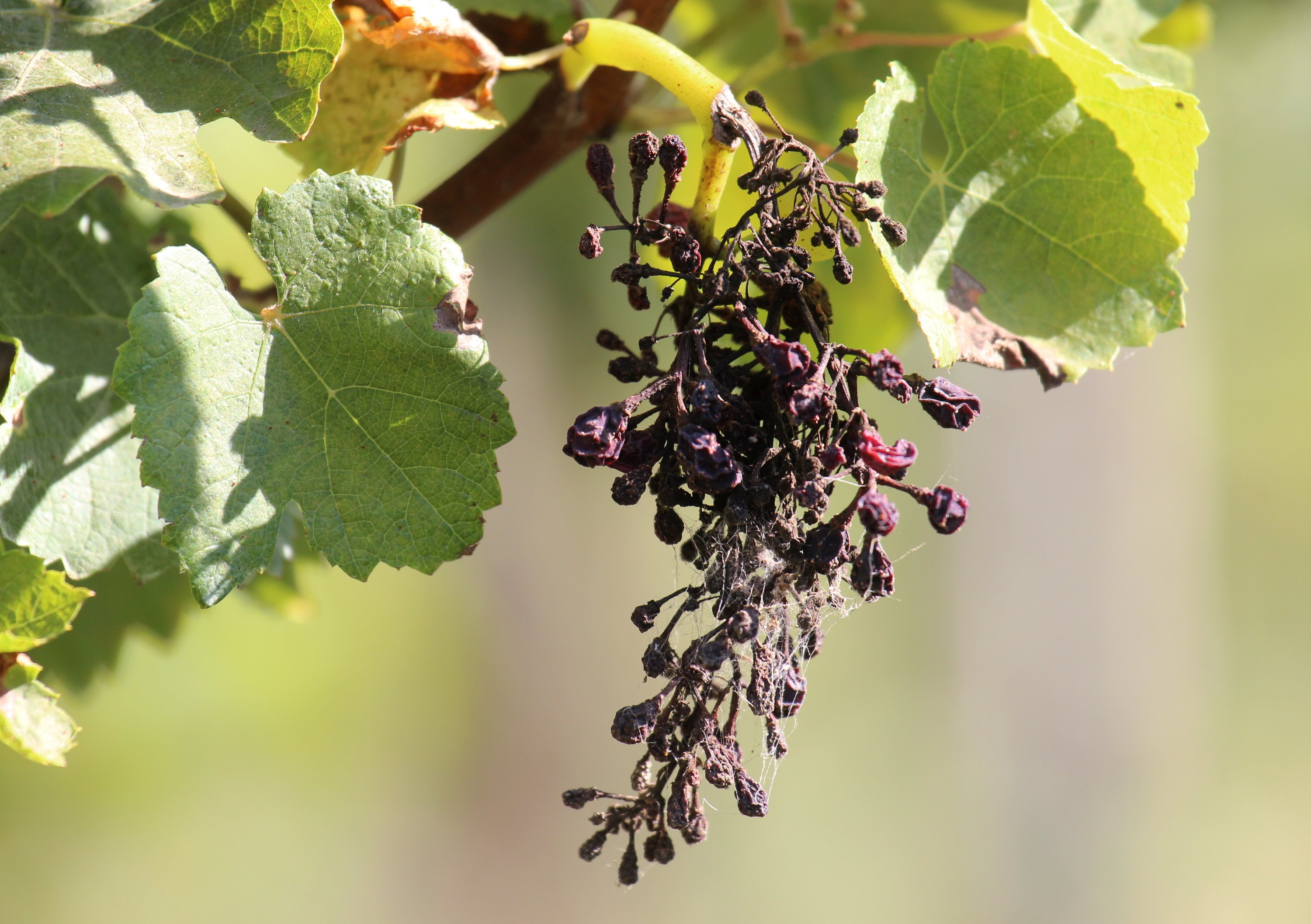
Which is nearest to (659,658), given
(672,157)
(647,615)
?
(647,615)

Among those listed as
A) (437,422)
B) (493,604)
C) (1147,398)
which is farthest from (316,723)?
(1147,398)

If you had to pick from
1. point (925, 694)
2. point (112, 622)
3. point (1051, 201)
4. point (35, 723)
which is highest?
point (1051, 201)

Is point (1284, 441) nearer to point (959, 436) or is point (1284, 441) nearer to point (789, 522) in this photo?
point (959, 436)

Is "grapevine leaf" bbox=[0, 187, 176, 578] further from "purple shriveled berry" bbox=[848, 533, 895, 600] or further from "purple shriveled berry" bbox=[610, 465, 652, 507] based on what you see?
"purple shriveled berry" bbox=[848, 533, 895, 600]

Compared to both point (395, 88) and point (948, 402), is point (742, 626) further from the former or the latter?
point (395, 88)

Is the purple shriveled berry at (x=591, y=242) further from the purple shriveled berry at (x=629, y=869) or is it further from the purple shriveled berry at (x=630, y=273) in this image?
the purple shriveled berry at (x=629, y=869)

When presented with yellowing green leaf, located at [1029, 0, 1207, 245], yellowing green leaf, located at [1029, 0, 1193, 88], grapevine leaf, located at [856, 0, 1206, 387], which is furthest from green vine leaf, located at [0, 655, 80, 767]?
yellowing green leaf, located at [1029, 0, 1193, 88]

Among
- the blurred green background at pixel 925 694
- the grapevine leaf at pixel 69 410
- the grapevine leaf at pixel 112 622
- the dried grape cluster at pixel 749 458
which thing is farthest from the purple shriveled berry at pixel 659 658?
the blurred green background at pixel 925 694
